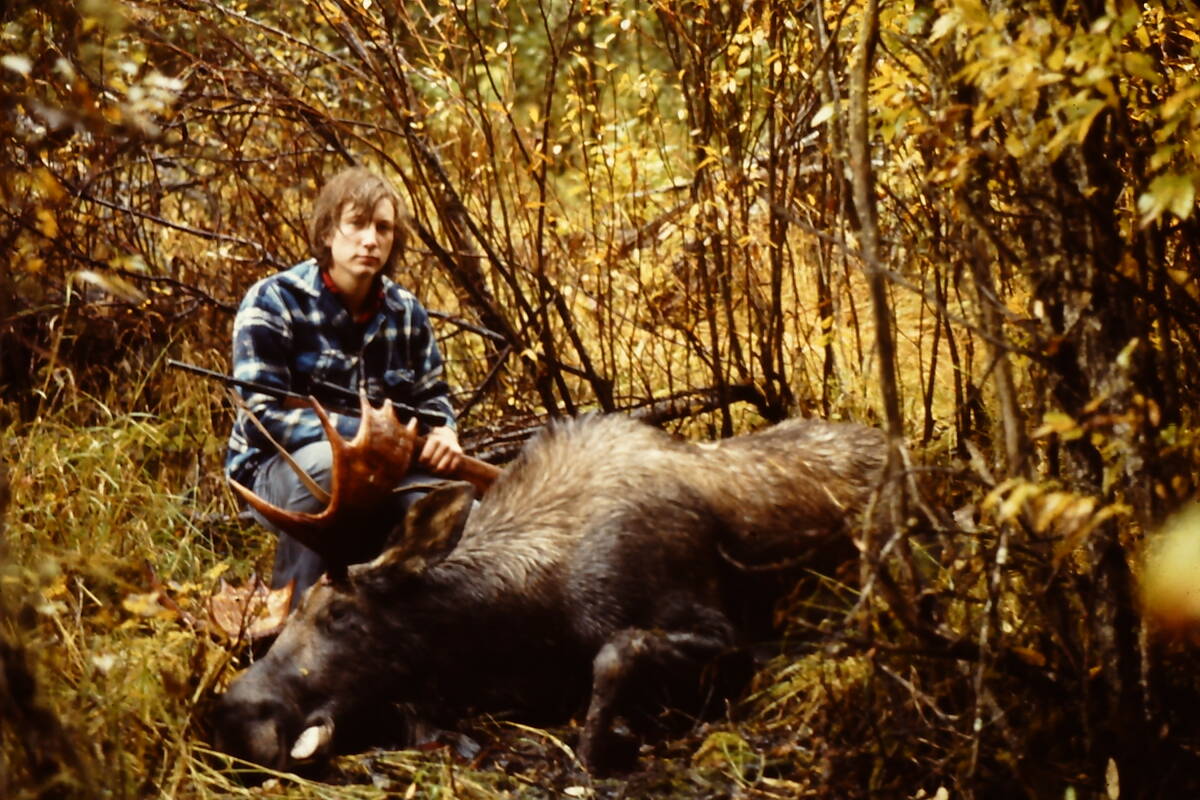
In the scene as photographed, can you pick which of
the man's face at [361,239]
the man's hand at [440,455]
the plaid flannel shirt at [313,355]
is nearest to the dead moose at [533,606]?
the man's hand at [440,455]

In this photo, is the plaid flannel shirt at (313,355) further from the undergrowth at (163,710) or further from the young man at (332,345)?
the undergrowth at (163,710)

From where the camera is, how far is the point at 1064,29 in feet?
9.41

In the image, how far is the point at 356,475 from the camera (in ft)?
14.2

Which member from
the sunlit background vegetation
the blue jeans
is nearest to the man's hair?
the sunlit background vegetation

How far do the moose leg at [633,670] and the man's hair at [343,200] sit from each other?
2099 mm

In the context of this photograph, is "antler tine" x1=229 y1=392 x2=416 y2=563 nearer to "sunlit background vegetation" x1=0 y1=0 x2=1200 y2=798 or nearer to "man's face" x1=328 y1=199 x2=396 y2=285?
"sunlit background vegetation" x1=0 y1=0 x2=1200 y2=798

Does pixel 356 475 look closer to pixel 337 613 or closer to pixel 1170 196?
pixel 337 613

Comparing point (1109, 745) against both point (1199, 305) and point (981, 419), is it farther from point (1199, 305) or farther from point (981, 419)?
point (981, 419)

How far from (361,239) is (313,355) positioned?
50 cm

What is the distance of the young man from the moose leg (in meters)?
1.14

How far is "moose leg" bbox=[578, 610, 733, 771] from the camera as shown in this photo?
404 centimetres

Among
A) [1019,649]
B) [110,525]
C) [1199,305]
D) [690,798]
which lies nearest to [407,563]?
[690,798]

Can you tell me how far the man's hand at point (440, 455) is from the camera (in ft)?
17.0

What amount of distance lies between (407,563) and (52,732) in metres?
2.00
